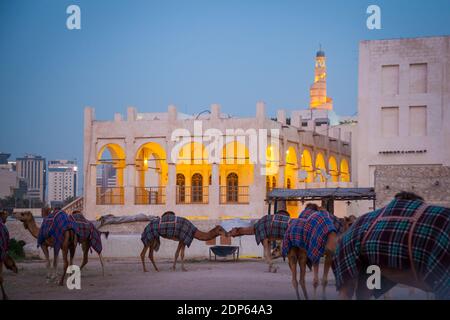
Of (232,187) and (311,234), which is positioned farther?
(232,187)

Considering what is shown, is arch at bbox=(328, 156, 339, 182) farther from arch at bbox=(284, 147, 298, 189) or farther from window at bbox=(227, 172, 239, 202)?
window at bbox=(227, 172, 239, 202)

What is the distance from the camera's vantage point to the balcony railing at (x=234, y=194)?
159ft

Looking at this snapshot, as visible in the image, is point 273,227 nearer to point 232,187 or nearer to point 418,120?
point 418,120

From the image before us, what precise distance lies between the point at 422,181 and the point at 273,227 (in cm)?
506

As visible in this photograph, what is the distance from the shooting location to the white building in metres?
36.9

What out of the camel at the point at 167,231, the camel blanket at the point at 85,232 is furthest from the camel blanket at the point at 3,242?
the camel at the point at 167,231

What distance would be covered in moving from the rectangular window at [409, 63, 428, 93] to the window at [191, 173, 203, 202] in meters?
15.9

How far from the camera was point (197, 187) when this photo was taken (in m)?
50.8

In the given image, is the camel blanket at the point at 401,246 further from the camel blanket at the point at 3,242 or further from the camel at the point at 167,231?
the camel at the point at 167,231

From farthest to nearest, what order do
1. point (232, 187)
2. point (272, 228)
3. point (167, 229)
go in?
point (232, 187), point (167, 229), point (272, 228)

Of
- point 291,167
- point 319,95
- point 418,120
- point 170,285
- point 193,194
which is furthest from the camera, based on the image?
point 319,95

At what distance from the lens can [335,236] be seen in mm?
13648

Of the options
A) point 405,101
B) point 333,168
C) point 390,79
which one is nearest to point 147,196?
point 333,168

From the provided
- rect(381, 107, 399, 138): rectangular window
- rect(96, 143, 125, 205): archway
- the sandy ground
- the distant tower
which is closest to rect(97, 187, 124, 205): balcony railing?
rect(96, 143, 125, 205): archway
